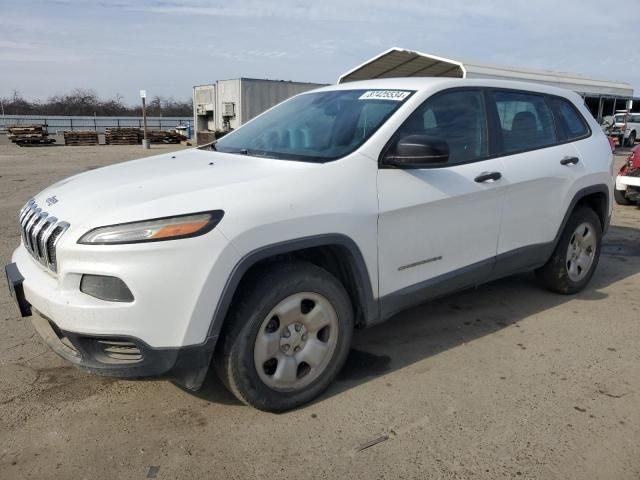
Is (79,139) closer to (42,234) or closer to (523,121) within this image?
A: (523,121)

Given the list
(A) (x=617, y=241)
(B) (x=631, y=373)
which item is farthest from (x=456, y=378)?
(A) (x=617, y=241)

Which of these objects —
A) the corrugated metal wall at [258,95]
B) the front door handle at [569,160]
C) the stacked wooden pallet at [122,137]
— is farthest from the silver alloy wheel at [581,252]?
the stacked wooden pallet at [122,137]

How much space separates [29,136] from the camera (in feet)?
93.4

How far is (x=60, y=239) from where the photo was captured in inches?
98.3

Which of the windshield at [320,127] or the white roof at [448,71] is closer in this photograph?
the windshield at [320,127]

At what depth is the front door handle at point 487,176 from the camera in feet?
11.8

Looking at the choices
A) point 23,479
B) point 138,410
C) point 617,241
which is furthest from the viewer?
point 617,241

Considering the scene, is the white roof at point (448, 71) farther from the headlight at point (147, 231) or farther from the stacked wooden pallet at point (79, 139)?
the headlight at point (147, 231)

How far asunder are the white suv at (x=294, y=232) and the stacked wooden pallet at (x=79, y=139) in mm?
29406

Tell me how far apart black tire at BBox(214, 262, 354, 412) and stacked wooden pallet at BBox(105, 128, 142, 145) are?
3088 cm

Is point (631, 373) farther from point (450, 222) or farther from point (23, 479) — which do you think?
point (23, 479)

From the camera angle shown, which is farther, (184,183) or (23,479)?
(184,183)

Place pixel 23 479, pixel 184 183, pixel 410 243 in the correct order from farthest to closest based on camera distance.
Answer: pixel 410 243
pixel 184 183
pixel 23 479

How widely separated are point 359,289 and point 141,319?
1.21m
